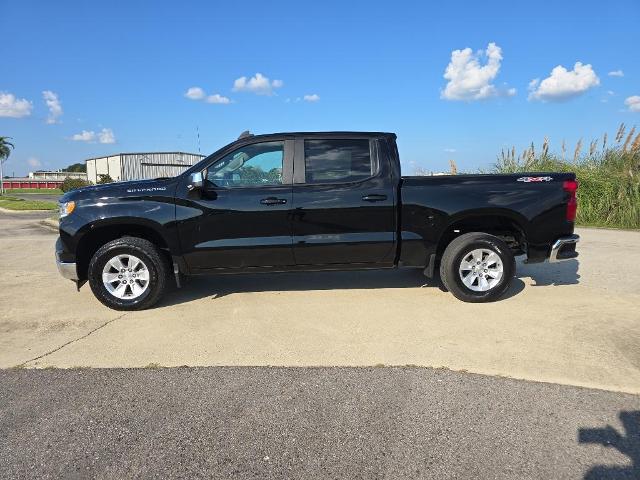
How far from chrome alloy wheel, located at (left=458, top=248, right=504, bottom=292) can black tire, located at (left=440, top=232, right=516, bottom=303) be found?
0.10 ft

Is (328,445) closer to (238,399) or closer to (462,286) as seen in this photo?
(238,399)

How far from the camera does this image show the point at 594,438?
8.87 ft

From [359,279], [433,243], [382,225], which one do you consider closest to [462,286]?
[433,243]

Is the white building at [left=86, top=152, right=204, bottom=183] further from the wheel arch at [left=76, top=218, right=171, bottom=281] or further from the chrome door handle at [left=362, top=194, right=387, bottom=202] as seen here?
the chrome door handle at [left=362, top=194, right=387, bottom=202]

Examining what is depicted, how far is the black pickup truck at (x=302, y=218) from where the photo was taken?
5121 mm

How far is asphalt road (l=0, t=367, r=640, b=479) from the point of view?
8.16 ft

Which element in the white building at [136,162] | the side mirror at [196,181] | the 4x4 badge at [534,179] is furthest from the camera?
the white building at [136,162]

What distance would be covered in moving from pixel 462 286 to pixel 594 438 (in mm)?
2692

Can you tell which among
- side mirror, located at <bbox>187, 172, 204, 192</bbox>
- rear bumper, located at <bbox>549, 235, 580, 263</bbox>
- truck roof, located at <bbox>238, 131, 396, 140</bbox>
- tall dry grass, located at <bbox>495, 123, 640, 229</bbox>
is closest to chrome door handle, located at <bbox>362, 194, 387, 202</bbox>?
truck roof, located at <bbox>238, 131, 396, 140</bbox>

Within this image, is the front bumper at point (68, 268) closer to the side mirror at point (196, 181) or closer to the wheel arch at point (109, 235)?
the wheel arch at point (109, 235)

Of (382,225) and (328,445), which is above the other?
(382,225)

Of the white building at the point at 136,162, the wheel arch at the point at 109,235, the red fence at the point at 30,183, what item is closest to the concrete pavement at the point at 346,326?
the wheel arch at the point at 109,235

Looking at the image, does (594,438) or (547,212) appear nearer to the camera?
(594,438)

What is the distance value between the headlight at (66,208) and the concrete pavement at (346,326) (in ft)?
3.62
